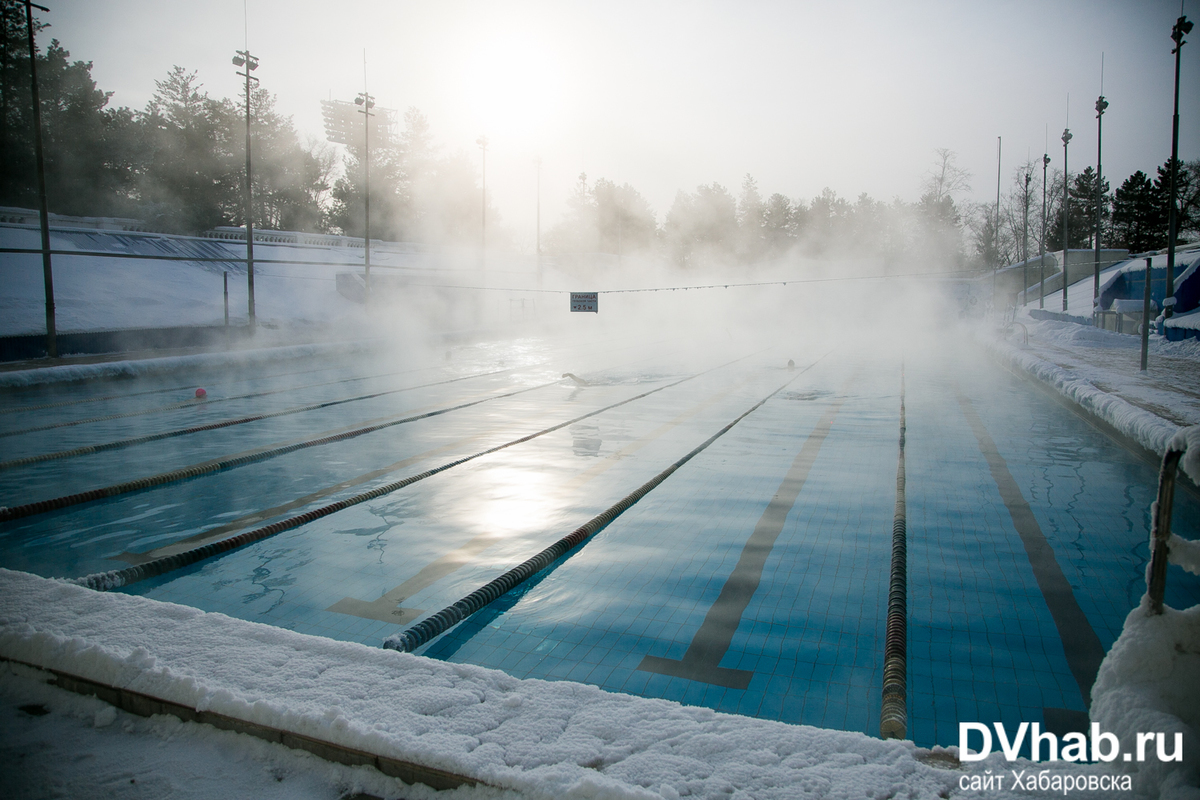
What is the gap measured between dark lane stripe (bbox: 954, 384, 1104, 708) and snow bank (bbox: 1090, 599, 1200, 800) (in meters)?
0.95

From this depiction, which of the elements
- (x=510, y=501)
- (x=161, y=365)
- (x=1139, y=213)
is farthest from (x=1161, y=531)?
(x=1139, y=213)

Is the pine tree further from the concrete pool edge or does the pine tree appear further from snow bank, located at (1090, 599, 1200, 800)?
snow bank, located at (1090, 599, 1200, 800)

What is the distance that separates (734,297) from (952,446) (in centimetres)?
2483

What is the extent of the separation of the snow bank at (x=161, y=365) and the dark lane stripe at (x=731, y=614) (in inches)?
409

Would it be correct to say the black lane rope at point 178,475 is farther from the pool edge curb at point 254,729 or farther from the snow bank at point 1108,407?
the snow bank at point 1108,407

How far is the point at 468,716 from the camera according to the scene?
1948 mm

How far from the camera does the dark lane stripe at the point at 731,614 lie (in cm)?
279

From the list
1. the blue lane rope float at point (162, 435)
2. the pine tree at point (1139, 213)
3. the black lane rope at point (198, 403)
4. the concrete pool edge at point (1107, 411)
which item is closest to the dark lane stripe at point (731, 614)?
the concrete pool edge at point (1107, 411)

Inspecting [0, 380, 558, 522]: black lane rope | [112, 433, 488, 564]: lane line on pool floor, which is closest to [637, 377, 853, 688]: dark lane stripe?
[112, 433, 488, 564]: lane line on pool floor

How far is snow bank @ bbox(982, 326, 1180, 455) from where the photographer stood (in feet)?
19.1

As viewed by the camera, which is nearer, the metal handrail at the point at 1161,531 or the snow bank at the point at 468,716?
the snow bank at the point at 468,716

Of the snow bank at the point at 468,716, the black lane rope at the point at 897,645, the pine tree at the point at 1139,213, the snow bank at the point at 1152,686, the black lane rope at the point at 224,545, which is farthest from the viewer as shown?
the pine tree at the point at 1139,213

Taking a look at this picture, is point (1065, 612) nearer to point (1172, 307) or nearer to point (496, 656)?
point (496, 656)

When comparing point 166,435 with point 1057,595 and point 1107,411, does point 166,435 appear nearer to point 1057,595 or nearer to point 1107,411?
point 1057,595
